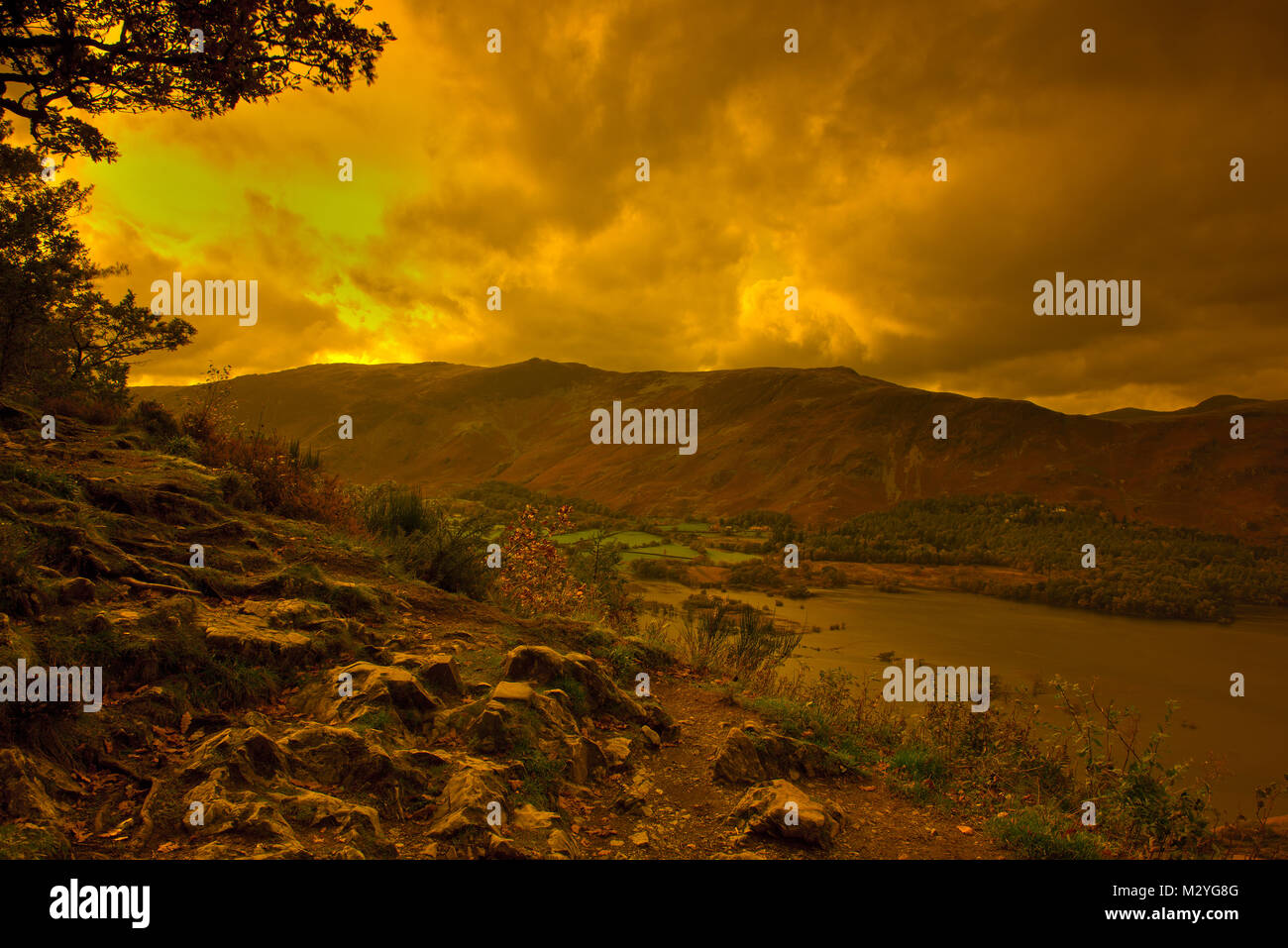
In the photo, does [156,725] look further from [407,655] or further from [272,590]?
[272,590]

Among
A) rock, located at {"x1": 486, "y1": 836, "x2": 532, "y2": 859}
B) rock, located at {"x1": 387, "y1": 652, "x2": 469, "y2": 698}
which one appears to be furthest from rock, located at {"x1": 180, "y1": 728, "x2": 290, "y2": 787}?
rock, located at {"x1": 387, "y1": 652, "x2": 469, "y2": 698}

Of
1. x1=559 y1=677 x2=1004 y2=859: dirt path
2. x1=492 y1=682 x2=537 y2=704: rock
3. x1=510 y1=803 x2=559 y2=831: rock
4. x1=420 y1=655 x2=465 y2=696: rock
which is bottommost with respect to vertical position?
x1=559 y1=677 x2=1004 y2=859: dirt path

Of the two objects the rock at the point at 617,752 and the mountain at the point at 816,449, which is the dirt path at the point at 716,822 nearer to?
the rock at the point at 617,752

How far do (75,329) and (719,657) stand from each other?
51.0 feet

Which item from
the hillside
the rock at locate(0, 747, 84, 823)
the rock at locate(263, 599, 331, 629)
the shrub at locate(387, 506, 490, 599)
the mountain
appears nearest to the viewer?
the rock at locate(0, 747, 84, 823)

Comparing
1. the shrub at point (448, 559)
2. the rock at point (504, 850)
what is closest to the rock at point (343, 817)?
the rock at point (504, 850)

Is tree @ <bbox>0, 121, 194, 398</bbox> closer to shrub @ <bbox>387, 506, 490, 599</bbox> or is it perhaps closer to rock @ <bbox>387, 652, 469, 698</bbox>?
shrub @ <bbox>387, 506, 490, 599</bbox>

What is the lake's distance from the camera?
855 cm

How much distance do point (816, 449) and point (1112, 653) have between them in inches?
1156

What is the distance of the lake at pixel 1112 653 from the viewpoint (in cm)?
855

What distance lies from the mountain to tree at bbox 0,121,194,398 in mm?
1934

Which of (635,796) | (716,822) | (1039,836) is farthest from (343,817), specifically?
(1039,836)

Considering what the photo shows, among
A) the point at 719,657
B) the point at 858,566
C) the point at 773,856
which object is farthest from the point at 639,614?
the point at 858,566

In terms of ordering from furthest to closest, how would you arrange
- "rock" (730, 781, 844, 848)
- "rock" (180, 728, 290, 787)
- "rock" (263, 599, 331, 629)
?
"rock" (263, 599, 331, 629) < "rock" (730, 781, 844, 848) < "rock" (180, 728, 290, 787)
